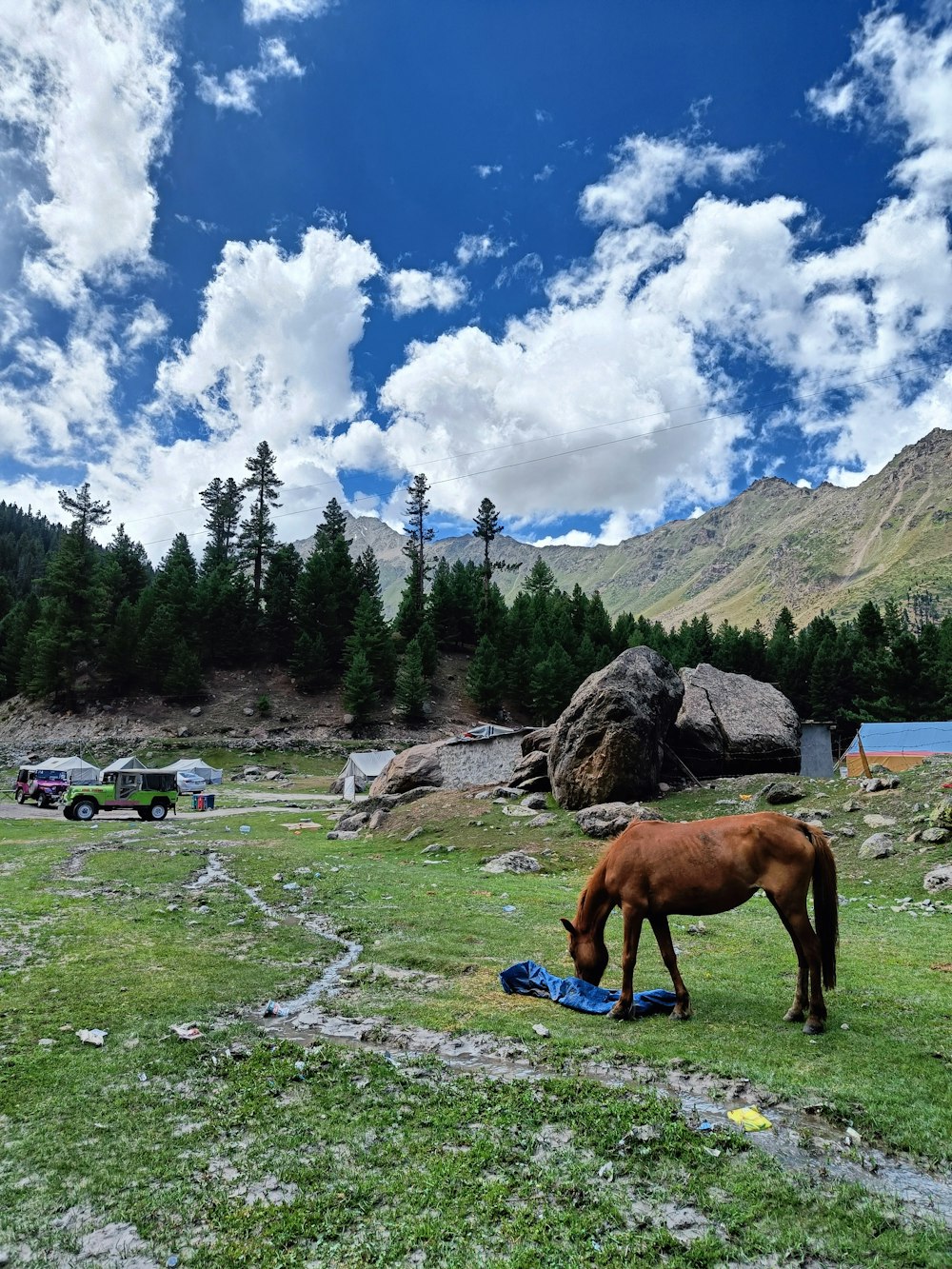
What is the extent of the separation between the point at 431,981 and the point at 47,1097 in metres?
5.11

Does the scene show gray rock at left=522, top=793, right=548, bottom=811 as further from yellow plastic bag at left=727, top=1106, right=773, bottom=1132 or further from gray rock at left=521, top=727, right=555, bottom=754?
yellow plastic bag at left=727, top=1106, right=773, bottom=1132

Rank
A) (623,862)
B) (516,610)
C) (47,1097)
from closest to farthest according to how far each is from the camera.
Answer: (47,1097) → (623,862) → (516,610)

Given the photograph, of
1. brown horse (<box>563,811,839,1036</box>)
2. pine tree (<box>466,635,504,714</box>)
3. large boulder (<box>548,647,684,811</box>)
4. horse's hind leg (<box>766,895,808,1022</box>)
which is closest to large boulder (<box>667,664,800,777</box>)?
large boulder (<box>548,647,684,811</box>)

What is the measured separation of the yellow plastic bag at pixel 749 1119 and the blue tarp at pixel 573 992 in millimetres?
2700

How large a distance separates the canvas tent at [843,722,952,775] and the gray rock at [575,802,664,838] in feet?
70.9

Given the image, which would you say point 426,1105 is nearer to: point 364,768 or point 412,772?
point 412,772

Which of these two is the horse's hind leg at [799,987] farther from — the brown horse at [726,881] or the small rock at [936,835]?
the small rock at [936,835]

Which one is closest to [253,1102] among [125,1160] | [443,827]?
[125,1160]

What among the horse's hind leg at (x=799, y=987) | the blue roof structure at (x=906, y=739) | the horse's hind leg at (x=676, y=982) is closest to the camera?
the horse's hind leg at (x=799, y=987)

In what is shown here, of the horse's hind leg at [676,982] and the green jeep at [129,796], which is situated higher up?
the horse's hind leg at [676,982]

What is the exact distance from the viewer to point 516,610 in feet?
315

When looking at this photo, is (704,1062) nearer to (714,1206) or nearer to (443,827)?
(714,1206)

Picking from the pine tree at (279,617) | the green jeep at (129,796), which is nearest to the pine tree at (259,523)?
the pine tree at (279,617)

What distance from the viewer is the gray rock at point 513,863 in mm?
20688
